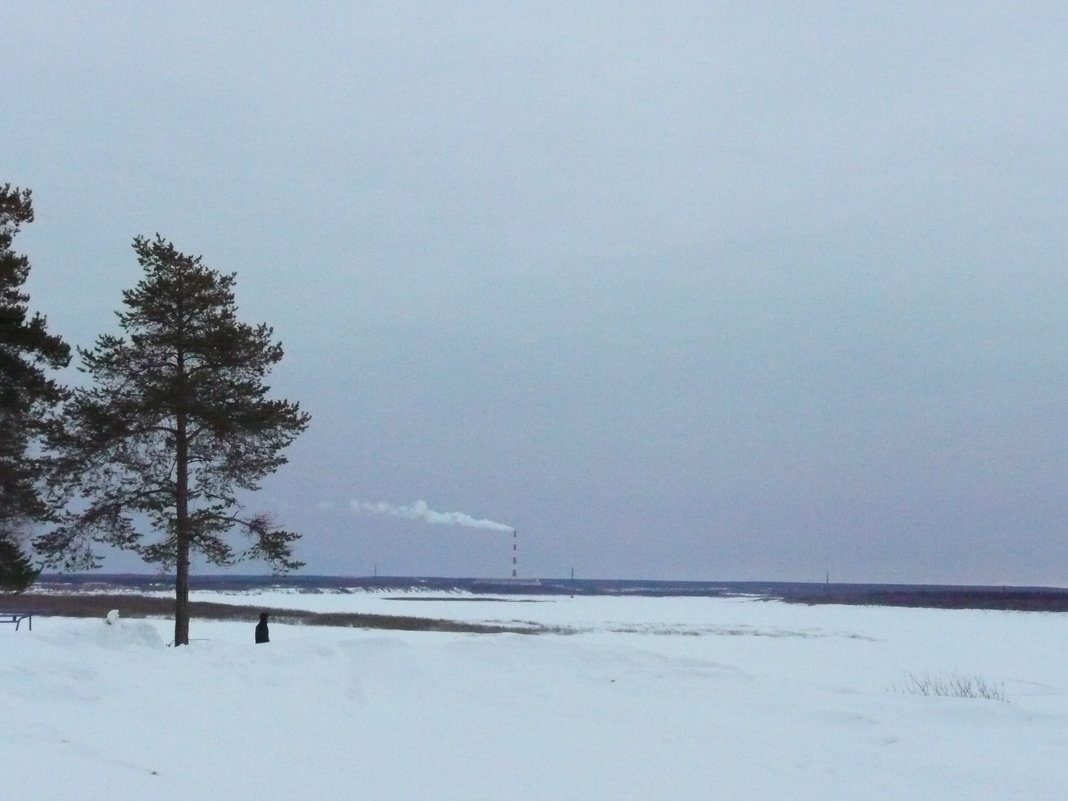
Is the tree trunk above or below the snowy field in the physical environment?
above

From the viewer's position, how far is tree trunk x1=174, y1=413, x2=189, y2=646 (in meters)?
29.7

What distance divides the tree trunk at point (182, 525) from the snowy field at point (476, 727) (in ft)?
10.5

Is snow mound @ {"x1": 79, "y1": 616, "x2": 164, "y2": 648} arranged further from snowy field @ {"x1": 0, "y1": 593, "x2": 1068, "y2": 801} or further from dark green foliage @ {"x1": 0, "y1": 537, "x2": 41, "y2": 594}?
dark green foliage @ {"x1": 0, "y1": 537, "x2": 41, "y2": 594}

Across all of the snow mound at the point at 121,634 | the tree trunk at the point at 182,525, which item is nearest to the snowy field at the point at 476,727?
the snow mound at the point at 121,634

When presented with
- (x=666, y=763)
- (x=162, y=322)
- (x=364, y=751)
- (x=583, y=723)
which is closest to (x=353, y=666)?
(x=583, y=723)

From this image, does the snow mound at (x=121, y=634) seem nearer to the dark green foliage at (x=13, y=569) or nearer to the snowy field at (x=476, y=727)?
the snowy field at (x=476, y=727)

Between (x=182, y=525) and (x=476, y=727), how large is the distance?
45.3 ft

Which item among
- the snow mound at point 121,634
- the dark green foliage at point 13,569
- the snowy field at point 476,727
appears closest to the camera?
the snowy field at point 476,727

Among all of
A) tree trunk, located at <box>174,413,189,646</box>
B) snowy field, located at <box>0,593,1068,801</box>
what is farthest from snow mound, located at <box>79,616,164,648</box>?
tree trunk, located at <box>174,413,189,646</box>

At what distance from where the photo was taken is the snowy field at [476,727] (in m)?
14.0

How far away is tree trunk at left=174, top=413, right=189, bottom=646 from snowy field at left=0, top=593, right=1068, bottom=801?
126 inches

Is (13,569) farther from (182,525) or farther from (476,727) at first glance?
(476,727)

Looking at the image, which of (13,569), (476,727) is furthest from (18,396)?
(476,727)

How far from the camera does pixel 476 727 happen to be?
19.4 m
